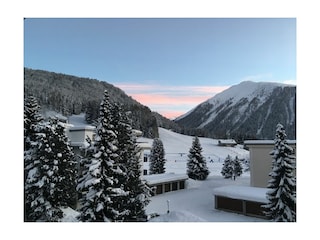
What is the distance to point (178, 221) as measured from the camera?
684 cm

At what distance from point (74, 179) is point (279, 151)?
534 cm

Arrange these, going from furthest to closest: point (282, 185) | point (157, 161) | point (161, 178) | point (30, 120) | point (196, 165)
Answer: point (157, 161) → point (196, 165) → point (161, 178) → point (30, 120) → point (282, 185)

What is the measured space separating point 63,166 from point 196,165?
11.9 m

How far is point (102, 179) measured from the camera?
7039 millimetres

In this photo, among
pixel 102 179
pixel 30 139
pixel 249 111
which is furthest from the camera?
pixel 249 111

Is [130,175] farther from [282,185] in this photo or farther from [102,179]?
[282,185]

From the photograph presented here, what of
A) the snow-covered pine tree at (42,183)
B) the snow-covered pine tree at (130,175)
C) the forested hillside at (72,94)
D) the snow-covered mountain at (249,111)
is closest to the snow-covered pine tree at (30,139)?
the snow-covered pine tree at (42,183)

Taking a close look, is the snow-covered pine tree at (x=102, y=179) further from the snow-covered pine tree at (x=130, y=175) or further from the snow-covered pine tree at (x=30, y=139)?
the snow-covered pine tree at (x=30, y=139)

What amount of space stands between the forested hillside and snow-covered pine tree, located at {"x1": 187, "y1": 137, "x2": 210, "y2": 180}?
372 inches

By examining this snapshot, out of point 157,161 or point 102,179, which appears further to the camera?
point 157,161

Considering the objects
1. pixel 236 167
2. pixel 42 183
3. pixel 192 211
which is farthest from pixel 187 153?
pixel 42 183

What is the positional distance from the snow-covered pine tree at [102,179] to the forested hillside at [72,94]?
4.06 ft

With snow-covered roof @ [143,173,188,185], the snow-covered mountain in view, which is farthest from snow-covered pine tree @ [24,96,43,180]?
snow-covered roof @ [143,173,188,185]
